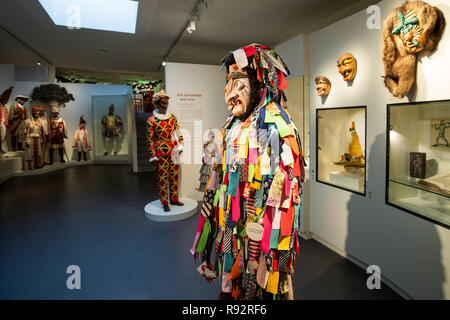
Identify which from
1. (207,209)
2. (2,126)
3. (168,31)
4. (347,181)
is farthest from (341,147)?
(2,126)

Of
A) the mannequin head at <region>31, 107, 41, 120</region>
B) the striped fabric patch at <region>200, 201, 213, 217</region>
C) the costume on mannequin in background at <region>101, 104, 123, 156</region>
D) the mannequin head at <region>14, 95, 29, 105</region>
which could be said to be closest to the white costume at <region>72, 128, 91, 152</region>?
the costume on mannequin in background at <region>101, 104, 123, 156</region>

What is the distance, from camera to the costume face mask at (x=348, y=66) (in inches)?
112

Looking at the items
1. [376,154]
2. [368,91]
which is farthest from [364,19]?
[376,154]

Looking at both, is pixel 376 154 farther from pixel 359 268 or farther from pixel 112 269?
pixel 112 269

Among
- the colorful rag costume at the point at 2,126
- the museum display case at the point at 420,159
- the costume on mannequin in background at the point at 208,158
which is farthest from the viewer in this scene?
the colorful rag costume at the point at 2,126

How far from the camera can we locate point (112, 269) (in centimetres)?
292

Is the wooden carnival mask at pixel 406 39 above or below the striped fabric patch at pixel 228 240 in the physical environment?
above

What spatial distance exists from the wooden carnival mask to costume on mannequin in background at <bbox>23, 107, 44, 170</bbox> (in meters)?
9.18

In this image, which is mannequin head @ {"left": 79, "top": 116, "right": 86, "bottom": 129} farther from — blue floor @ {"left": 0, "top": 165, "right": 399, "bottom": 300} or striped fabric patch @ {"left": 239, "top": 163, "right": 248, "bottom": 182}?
striped fabric patch @ {"left": 239, "top": 163, "right": 248, "bottom": 182}

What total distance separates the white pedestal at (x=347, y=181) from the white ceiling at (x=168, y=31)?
2435 mm

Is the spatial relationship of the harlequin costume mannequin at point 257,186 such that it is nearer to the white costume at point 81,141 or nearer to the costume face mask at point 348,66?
the costume face mask at point 348,66

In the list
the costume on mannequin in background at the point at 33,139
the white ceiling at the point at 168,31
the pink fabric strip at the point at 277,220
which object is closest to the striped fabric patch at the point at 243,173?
the pink fabric strip at the point at 277,220

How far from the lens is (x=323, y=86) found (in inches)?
126

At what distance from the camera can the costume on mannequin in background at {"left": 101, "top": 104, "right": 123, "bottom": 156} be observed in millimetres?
10508
